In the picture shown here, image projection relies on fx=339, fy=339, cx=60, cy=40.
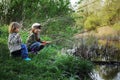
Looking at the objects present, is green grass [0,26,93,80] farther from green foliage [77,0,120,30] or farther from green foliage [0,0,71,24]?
green foliage [77,0,120,30]

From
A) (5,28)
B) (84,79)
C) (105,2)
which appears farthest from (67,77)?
(105,2)

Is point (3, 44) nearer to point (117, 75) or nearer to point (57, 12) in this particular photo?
point (117, 75)

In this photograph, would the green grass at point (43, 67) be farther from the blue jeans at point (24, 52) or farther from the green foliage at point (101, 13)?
the green foliage at point (101, 13)

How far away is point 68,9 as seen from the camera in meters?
14.0

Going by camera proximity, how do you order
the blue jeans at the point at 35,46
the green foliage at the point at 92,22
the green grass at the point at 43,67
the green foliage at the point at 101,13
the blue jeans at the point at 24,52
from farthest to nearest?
the green foliage at the point at 92,22 → the green foliage at the point at 101,13 → the blue jeans at the point at 35,46 → the blue jeans at the point at 24,52 → the green grass at the point at 43,67

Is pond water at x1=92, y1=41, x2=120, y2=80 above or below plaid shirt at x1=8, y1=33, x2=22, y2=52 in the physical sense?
below

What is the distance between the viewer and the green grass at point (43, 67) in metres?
6.20

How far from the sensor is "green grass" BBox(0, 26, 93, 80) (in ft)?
20.3

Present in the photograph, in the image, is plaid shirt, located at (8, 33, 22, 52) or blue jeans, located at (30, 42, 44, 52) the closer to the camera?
plaid shirt, located at (8, 33, 22, 52)

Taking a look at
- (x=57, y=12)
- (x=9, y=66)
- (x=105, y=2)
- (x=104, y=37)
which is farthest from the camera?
(x=105, y=2)

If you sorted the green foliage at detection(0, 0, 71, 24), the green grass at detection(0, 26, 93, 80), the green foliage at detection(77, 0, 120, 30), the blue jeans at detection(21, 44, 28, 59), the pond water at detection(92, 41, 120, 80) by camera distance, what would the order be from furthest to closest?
1. the green foliage at detection(77, 0, 120, 30)
2. the green foliage at detection(0, 0, 71, 24)
3. the pond water at detection(92, 41, 120, 80)
4. the blue jeans at detection(21, 44, 28, 59)
5. the green grass at detection(0, 26, 93, 80)

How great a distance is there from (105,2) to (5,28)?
37.2 ft

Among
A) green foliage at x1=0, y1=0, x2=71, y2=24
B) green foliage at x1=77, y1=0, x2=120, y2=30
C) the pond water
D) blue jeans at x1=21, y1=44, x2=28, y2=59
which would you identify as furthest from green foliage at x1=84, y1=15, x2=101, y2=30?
blue jeans at x1=21, y1=44, x2=28, y2=59

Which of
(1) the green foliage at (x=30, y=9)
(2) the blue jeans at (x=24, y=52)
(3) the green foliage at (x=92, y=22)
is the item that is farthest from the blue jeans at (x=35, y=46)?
(3) the green foliage at (x=92, y=22)
